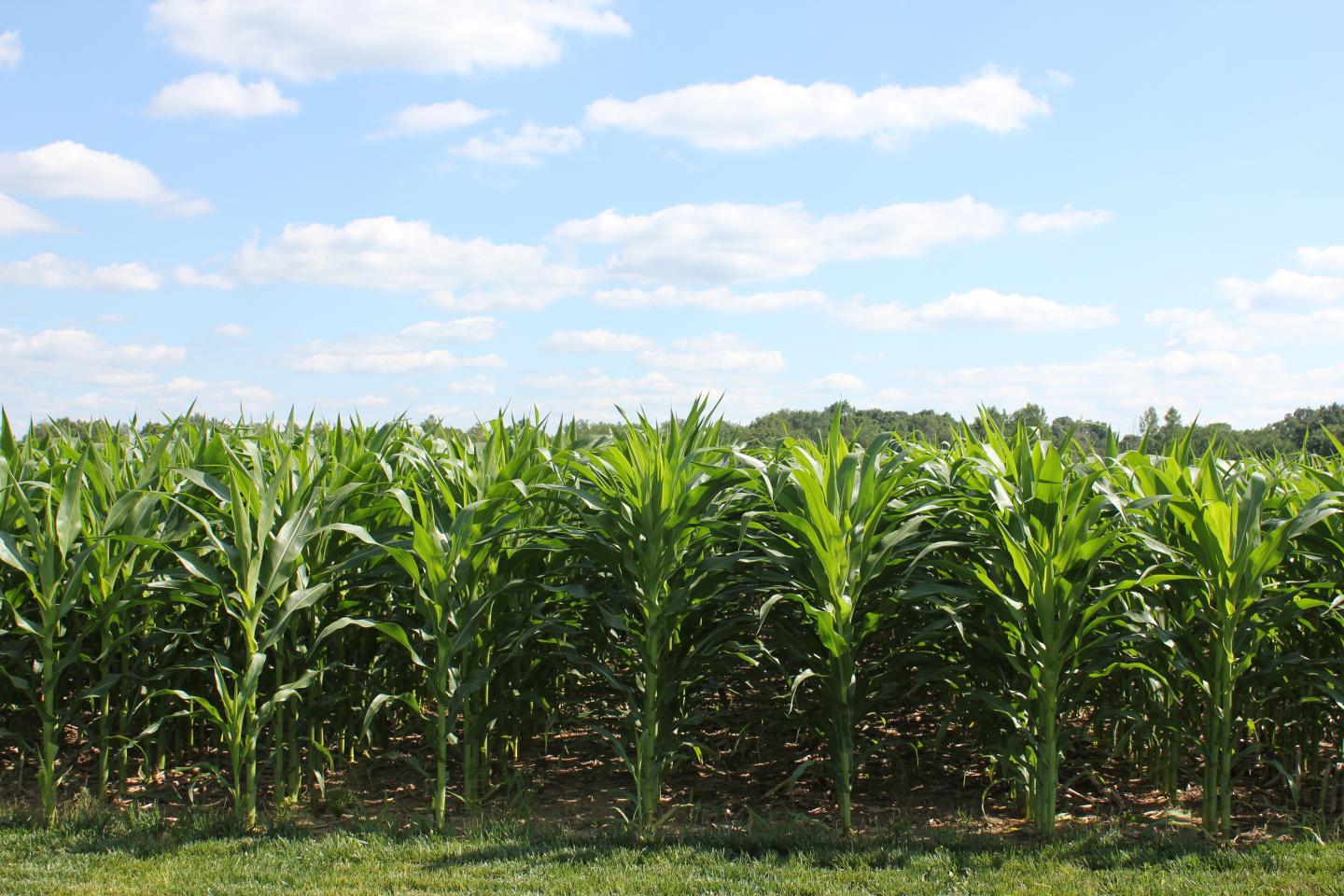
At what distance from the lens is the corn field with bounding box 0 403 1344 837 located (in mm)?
3875

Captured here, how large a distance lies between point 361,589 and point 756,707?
228 centimetres

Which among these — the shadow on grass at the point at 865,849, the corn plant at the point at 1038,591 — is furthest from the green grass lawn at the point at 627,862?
the corn plant at the point at 1038,591

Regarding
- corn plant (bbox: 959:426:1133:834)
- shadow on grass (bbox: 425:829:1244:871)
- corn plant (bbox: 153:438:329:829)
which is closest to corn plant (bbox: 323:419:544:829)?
corn plant (bbox: 153:438:329:829)

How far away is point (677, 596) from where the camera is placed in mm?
3916

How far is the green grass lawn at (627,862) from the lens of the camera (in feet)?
11.5

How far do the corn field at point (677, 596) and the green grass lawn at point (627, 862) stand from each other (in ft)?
0.74

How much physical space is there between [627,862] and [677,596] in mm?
1023

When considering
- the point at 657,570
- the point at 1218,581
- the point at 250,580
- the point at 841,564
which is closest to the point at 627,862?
the point at 657,570

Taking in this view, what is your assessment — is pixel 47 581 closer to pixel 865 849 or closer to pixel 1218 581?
pixel 865 849

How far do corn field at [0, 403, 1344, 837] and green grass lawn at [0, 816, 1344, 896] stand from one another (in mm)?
226

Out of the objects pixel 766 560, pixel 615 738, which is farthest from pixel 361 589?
pixel 766 560

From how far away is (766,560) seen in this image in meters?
4.04

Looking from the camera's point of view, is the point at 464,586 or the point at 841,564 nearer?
the point at 841,564

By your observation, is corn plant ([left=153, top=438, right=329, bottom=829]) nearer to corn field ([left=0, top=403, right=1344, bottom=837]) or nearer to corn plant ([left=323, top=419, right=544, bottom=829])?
corn field ([left=0, top=403, right=1344, bottom=837])
